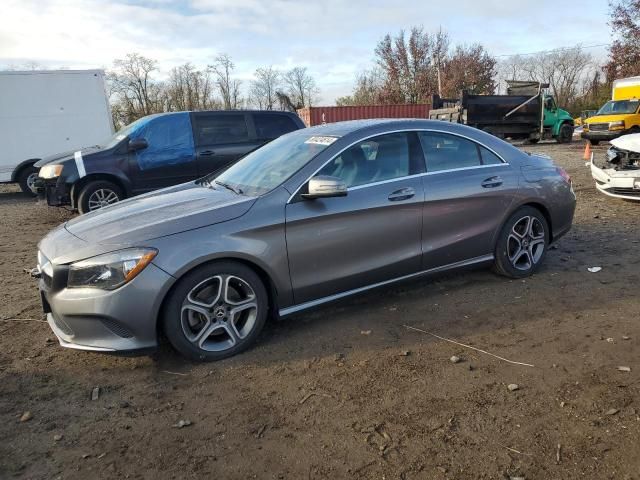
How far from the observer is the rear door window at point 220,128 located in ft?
27.7

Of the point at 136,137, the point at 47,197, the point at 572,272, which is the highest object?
the point at 136,137

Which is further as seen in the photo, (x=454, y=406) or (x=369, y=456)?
(x=454, y=406)

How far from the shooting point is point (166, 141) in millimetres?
8234

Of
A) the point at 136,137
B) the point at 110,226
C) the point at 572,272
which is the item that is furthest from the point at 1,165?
the point at 572,272

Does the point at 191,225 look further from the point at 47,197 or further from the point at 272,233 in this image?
the point at 47,197

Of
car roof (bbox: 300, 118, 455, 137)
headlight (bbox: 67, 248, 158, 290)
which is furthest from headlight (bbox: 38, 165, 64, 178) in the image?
headlight (bbox: 67, 248, 158, 290)

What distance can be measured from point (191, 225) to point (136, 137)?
5468mm

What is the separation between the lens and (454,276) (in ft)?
16.3

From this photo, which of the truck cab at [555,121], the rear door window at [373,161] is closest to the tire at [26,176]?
the rear door window at [373,161]

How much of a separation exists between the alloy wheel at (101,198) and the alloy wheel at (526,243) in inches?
243

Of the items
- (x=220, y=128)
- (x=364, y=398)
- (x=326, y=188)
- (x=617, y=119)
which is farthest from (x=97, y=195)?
(x=617, y=119)

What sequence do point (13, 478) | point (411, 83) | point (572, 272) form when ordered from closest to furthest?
point (13, 478)
point (572, 272)
point (411, 83)

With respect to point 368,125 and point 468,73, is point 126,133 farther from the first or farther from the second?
point 468,73

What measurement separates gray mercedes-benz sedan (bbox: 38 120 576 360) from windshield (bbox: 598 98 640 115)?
19610mm
